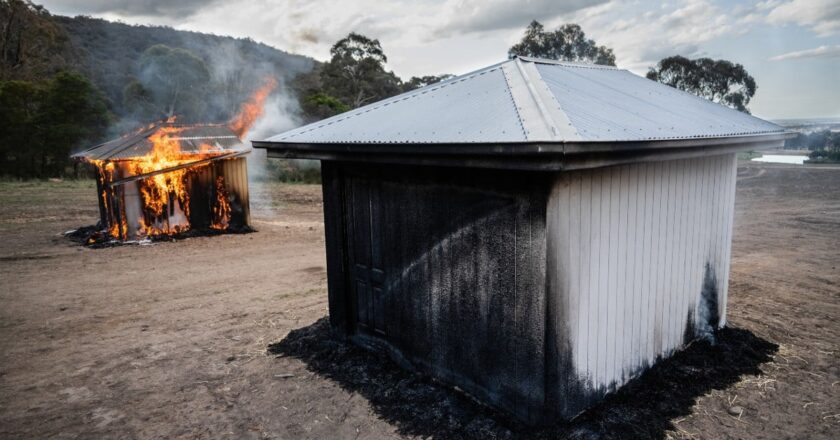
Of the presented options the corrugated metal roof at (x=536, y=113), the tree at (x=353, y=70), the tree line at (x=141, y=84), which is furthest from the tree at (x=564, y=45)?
the corrugated metal roof at (x=536, y=113)

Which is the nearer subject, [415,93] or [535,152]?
[535,152]

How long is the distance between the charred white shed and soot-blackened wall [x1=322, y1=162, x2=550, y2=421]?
16mm

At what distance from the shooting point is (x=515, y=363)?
4254 mm

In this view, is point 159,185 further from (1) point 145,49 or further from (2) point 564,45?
(1) point 145,49

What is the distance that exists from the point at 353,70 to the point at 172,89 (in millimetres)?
17760

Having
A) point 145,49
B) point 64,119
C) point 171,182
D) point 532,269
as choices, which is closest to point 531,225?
point 532,269

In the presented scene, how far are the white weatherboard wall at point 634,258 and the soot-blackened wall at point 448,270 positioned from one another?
289 millimetres

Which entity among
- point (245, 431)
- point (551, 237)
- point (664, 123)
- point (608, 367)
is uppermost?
point (664, 123)

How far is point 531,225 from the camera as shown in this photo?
391cm

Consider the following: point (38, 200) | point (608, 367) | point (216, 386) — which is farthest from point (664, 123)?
point (38, 200)

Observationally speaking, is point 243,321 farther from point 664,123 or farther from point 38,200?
point 38,200

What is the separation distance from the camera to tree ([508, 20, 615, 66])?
44969 millimetres

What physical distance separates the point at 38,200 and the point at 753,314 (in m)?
24.8

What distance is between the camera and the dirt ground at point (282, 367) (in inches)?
175
